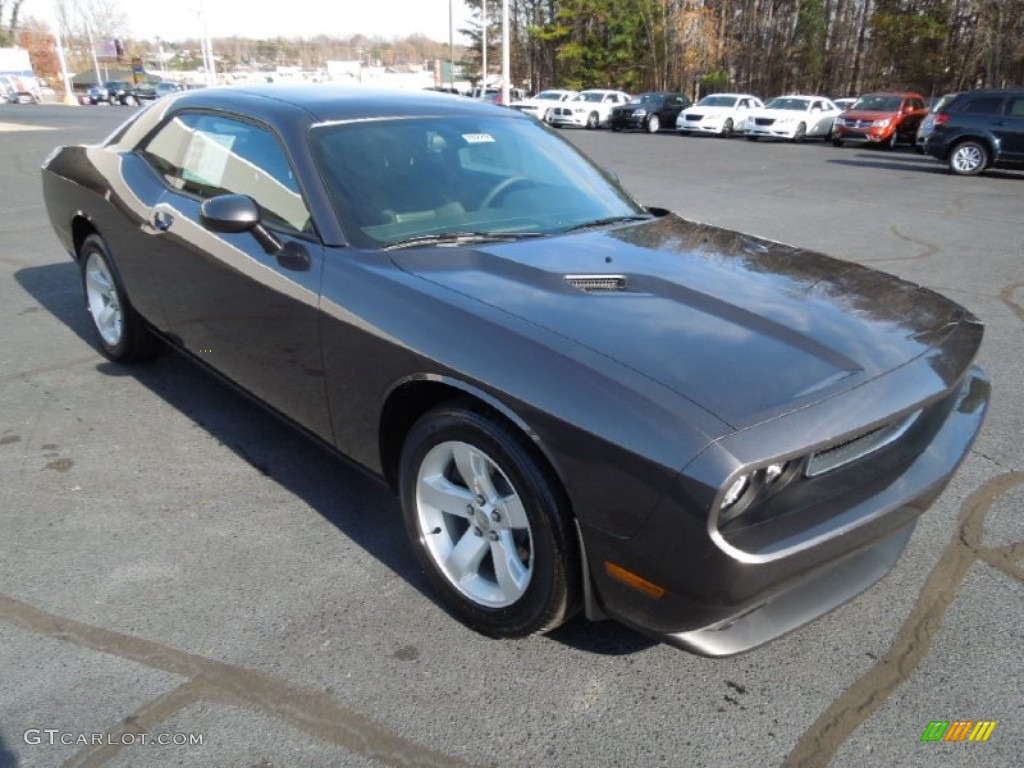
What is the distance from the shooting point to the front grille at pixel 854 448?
202 cm

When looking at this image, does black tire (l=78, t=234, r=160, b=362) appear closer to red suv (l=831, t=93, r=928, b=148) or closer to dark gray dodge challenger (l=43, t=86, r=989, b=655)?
dark gray dodge challenger (l=43, t=86, r=989, b=655)

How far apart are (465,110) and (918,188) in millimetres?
12736

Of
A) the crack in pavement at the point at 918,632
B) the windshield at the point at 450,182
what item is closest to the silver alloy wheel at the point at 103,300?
the windshield at the point at 450,182

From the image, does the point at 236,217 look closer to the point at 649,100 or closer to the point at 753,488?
the point at 753,488

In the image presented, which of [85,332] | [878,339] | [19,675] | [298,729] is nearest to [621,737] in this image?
[298,729]

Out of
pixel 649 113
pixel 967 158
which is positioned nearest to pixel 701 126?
pixel 649 113

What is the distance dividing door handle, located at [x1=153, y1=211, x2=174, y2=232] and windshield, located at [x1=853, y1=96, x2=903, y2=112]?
24.1 metres

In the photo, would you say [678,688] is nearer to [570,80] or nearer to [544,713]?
[544,713]

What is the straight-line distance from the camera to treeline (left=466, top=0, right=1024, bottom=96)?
32000mm

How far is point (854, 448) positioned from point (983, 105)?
1684 cm

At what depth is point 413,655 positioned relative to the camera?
2357 millimetres

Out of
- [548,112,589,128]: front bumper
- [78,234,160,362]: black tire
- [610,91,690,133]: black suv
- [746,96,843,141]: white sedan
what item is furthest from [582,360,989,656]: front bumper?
[548,112,589,128]: front bumper

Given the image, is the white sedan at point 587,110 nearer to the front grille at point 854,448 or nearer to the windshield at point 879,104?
the windshield at point 879,104

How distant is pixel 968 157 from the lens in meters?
16.1
